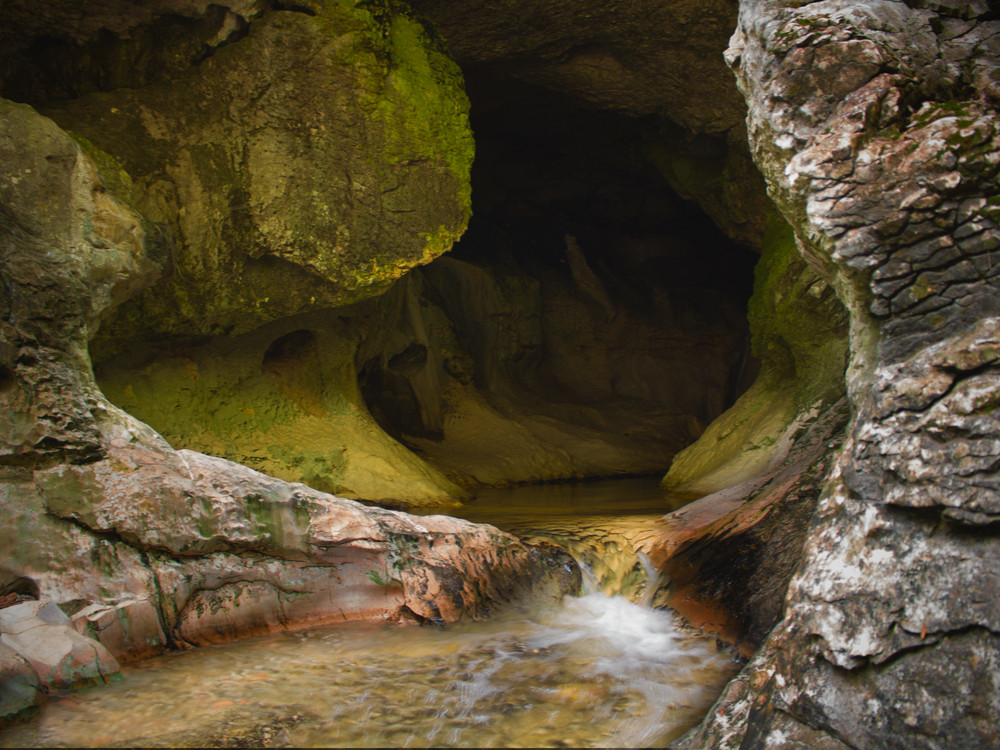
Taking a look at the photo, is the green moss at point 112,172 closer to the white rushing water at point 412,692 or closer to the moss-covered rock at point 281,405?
the moss-covered rock at point 281,405

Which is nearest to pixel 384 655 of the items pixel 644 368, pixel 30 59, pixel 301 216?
pixel 301 216

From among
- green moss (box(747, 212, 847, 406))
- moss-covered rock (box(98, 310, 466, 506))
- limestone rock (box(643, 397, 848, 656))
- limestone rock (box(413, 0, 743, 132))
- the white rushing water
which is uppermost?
limestone rock (box(413, 0, 743, 132))

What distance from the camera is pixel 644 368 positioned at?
12.2 metres

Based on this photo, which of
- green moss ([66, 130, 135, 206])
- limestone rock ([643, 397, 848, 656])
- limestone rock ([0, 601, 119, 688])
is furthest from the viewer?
green moss ([66, 130, 135, 206])

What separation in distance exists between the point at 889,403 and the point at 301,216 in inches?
161

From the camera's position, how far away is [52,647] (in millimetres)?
2648

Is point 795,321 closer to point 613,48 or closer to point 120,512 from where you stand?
point 613,48

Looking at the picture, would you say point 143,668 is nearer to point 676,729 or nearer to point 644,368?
point 676,729

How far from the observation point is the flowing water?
7.71 feet

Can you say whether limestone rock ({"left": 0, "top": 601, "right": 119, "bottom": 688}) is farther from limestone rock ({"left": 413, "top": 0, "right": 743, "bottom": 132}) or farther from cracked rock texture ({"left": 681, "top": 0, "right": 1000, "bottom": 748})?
limestone rock ({"left": 413, "top": 0, "right": 743, "bottom": 132})

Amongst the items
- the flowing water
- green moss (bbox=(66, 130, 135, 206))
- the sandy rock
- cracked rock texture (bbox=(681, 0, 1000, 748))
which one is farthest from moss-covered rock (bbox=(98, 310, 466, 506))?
cracked rock texture (bbox=(681, 0, 1000, 748))

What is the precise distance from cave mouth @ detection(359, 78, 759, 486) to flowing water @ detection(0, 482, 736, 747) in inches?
230

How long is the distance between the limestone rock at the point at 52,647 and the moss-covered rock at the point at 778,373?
476cm

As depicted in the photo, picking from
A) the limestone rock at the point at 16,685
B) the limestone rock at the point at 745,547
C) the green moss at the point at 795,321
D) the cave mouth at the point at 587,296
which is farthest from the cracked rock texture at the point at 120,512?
the cave mouth at the point at 587,296
